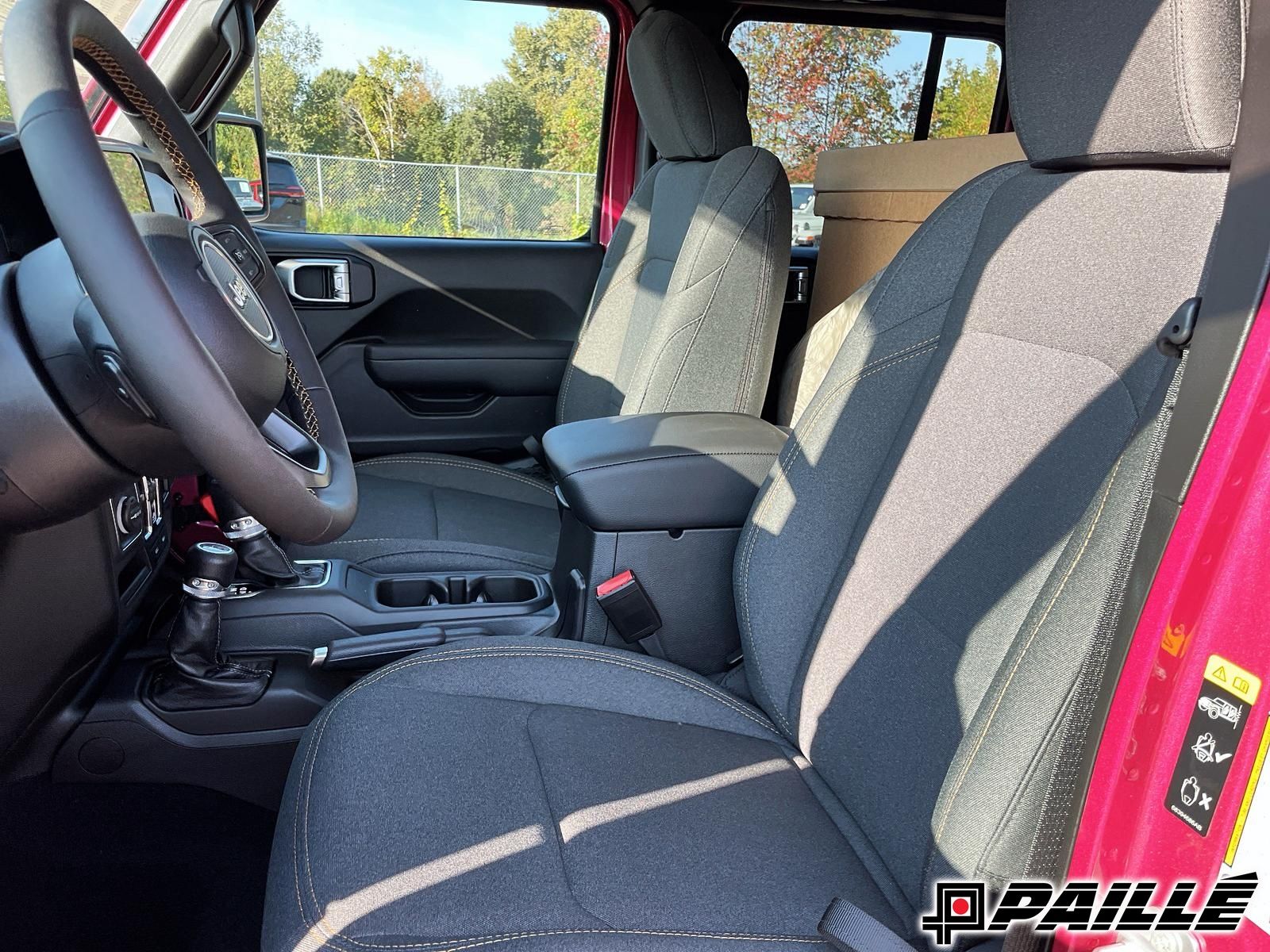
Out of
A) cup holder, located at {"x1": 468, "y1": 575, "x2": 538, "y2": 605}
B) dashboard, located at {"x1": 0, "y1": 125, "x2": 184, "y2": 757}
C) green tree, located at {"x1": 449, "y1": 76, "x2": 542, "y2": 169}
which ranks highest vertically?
green tree, located at {"x1": 449, "y1": 76, "x2": 542, "y2": 169}

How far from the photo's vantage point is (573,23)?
255 centimetres

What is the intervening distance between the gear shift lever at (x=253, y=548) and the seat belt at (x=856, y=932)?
3.15ft

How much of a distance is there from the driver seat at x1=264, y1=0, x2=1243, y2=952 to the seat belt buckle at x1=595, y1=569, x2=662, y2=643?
19 cm

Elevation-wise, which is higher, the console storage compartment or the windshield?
the windshield

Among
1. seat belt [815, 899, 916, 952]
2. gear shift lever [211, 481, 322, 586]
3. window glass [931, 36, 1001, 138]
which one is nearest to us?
seat belt [815, 899, 916, 952]

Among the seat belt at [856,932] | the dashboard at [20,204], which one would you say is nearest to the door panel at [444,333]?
the dashboard at [20,204]

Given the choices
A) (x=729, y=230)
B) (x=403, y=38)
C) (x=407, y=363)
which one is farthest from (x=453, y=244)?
(x=729, y=230)

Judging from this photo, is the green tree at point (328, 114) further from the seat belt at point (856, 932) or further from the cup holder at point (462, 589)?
the seat belt at point (856, 932)

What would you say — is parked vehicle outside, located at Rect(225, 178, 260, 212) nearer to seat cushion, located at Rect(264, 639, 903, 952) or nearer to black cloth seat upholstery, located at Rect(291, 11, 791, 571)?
black cloth seat upholstery, located at Rect(291, 11, 791, 571)

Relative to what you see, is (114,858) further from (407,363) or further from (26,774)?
(407,363)

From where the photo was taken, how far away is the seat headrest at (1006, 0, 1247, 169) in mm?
741

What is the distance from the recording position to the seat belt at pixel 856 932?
0.81 metres

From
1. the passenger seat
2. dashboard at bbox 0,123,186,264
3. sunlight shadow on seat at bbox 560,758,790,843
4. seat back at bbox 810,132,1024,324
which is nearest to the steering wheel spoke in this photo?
dashboard at bbox 0,123,186,264

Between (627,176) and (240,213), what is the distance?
5.51ft
